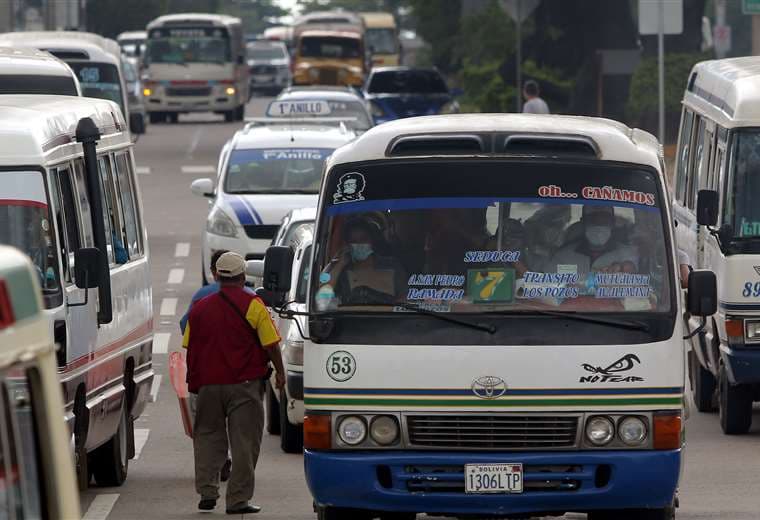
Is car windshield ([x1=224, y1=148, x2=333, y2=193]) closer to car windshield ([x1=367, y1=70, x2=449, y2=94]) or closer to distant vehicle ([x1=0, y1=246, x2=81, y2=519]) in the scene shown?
distant vehicle ([x1=0, y1=246, x2=81, y2=519])

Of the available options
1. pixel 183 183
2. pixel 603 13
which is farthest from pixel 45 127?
pixel 603 13

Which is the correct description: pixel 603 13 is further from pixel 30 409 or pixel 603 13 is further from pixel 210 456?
pixel 30 409

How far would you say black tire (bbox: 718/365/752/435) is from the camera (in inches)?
563

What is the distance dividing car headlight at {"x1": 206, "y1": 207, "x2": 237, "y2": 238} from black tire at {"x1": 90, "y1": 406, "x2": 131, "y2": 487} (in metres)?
8.66

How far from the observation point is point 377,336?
9.23 metres

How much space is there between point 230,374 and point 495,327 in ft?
7.68

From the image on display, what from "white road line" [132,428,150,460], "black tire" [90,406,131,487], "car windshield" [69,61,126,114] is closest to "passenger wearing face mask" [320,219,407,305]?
"black tire" [90,406,131,487]

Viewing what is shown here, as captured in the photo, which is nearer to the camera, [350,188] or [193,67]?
[350,188]

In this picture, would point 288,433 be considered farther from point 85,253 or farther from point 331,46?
point 331,46

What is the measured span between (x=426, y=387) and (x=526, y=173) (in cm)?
111

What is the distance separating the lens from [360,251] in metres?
9.45

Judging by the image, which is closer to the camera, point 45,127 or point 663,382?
point 663,382

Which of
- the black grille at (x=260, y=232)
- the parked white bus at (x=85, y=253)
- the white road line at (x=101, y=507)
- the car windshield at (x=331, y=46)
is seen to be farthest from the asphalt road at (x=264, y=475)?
the car windshield at (x=331, y=46)

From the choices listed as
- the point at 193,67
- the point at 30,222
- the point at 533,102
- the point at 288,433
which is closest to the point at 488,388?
the point at 30,222
